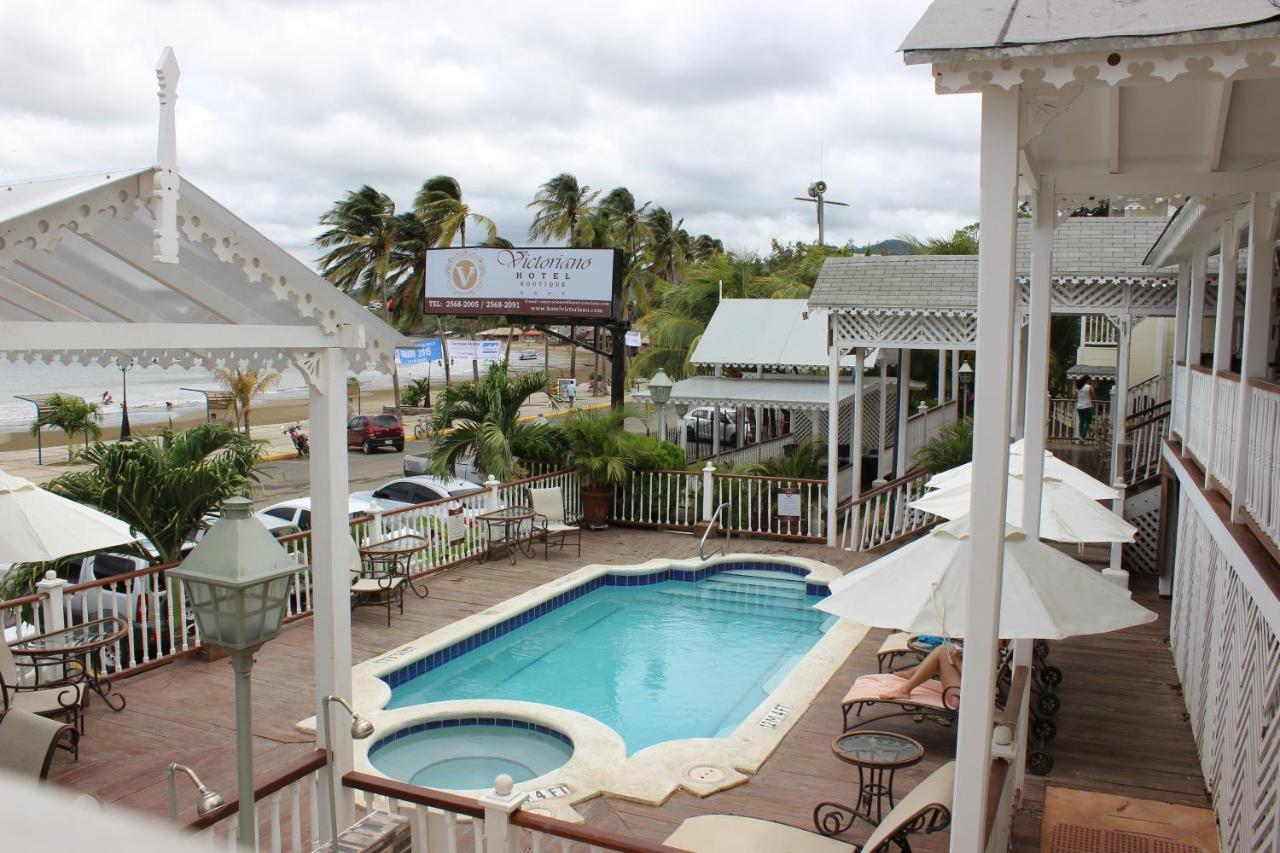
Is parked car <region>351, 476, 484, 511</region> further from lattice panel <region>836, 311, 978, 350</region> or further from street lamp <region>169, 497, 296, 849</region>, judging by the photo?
street lamp <region>169, 497, 296, 849</region>

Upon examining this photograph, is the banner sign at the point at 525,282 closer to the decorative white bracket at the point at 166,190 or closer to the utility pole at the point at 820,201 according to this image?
the decorative white bracket at the point at 166,190

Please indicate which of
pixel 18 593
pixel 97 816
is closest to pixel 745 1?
pixel 18 593

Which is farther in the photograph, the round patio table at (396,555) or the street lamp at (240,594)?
the round patio table at (396,555)

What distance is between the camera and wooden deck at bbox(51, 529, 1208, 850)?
7.26m

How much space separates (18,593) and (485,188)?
1502 inches

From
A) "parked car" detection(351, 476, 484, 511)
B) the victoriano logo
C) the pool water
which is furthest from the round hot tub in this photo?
the victoriano logo

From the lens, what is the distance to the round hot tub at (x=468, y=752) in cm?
842

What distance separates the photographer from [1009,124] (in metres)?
3.82

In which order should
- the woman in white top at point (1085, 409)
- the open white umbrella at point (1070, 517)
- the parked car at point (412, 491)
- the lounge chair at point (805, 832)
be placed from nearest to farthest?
the lounge chair at point (805, 832), the open white umbrella at point (1070, 517), the parked car at point (412, 491), the woman in white top at point (1085, 409)

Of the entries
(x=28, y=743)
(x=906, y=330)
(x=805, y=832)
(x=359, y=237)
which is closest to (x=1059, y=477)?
(x=805, y=832)

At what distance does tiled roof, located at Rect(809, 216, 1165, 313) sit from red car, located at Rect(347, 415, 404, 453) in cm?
2239

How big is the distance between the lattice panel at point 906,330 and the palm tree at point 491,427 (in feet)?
16.8

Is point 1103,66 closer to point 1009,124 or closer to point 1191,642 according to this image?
point 1009,124

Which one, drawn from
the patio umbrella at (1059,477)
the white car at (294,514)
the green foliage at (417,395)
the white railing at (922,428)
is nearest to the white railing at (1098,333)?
the white railing at (922,428)
